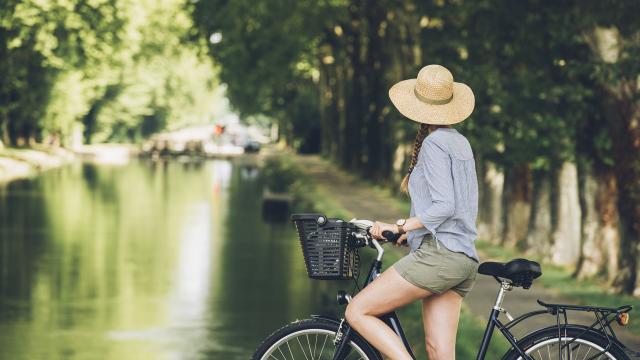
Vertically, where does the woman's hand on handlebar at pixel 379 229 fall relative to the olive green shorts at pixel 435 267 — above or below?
above

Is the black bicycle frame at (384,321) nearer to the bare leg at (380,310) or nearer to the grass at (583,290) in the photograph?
the bare leg at (380,310)

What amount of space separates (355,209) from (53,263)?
45.0 feet

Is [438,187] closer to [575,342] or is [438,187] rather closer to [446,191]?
[446,191]

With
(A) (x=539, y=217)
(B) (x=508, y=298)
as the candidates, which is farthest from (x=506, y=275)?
(A) (x=539, y=217)

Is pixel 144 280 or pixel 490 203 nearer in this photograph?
pixel 144 280

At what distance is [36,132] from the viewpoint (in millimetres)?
90000

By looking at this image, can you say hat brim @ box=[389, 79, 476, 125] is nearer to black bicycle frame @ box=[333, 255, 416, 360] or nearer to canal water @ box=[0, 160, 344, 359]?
black bicycle frame @ box=[333, 255, 416, 360]

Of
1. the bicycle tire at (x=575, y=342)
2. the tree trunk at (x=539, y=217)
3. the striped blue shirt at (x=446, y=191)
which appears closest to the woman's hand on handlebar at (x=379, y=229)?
the striped blue shirt at (x=446, y=191)

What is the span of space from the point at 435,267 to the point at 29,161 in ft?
201

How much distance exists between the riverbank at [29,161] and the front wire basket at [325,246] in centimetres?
4372

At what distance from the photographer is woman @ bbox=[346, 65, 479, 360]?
6.67 metres

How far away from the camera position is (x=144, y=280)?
1959 centimetres

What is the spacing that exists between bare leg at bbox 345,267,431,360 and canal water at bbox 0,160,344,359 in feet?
20.8

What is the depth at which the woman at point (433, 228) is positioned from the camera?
21.9 ft
